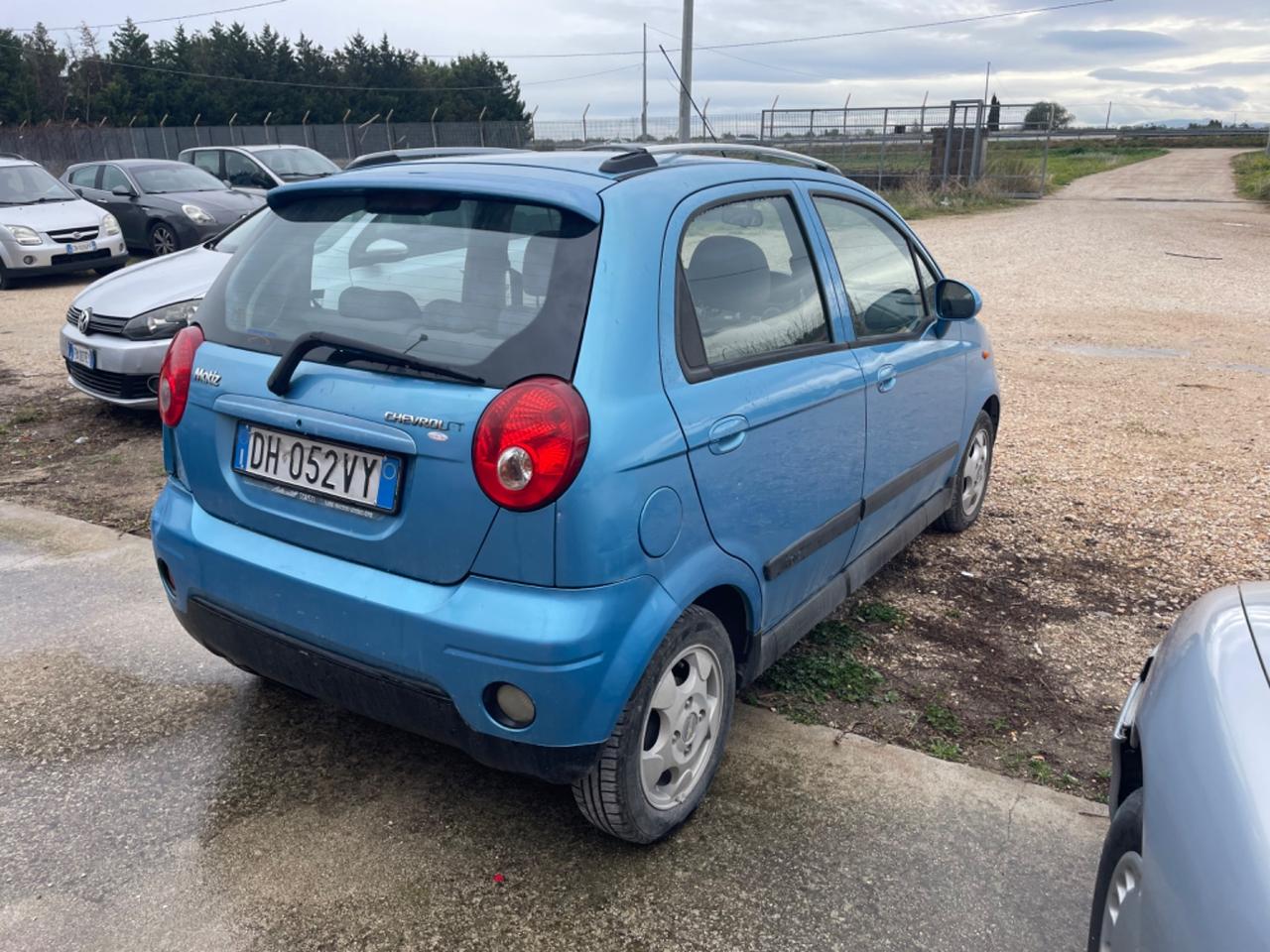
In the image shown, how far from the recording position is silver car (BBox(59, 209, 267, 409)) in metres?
6.55

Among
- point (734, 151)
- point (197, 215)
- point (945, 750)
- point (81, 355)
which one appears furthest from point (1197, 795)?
point (197, 215)

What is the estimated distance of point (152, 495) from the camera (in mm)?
5594

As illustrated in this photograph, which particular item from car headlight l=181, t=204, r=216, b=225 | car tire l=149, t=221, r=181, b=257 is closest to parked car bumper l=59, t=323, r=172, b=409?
car headlight l=181, t=204, r=216, b=225

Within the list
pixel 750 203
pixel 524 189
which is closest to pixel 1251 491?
pixel 750 203

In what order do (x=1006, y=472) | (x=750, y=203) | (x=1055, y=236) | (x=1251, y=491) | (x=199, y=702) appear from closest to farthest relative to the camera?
1. (x=750, y=203)
2. (x=199, y=702)
3. (x=1251, y=491)
4. (x=1006, y=472)
5. (x=1055, y=236)

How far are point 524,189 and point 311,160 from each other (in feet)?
49.2

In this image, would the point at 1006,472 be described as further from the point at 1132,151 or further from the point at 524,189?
the point at 1132,151

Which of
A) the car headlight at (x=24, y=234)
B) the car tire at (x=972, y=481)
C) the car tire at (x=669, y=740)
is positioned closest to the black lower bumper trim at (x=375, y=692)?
the car tire at (x=669, y=740)

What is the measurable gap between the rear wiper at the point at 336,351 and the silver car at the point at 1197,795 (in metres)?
1.66

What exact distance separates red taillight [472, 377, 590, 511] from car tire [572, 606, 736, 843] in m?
0.54

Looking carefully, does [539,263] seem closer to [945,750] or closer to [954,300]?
[945,750]

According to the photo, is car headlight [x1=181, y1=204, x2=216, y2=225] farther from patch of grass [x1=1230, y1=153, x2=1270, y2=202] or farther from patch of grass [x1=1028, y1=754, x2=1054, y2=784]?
patch of grass [x1=1230, y1=153, x2=1270, y2=202]

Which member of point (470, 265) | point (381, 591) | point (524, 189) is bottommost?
point (381, 591)

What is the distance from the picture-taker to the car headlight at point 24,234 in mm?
12805
